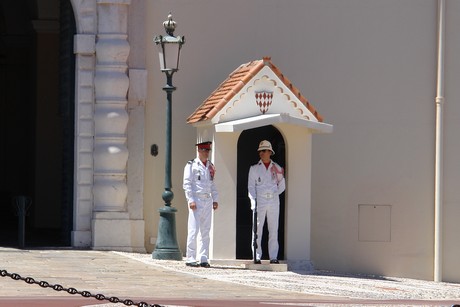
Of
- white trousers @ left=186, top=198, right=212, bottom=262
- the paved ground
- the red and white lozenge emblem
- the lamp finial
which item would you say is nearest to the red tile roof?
the red and white lozenge emblem

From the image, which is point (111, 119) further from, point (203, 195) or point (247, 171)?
point (203, 195)

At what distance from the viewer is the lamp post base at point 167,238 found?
63.3 feet

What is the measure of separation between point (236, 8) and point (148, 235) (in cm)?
368

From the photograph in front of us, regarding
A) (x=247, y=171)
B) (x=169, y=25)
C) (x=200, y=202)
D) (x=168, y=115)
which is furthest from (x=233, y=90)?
(x=200, y=202)

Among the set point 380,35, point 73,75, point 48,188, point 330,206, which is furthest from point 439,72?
point 48,188

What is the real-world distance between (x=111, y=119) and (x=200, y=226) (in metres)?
2.59

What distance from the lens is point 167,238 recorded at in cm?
1934

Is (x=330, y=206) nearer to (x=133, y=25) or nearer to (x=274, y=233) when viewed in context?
(x=274, y=233)

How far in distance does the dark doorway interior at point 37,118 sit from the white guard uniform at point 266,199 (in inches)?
135

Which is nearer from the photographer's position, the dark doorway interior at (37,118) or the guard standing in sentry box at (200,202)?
the guard standing in sentry box at (200,202)

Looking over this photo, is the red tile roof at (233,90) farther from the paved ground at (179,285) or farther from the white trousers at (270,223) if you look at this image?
the paved ground at (179,285)

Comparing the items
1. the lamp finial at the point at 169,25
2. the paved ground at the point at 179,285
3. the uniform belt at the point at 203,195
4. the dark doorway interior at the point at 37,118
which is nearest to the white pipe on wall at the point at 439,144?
the paved ground at the point at 179,285

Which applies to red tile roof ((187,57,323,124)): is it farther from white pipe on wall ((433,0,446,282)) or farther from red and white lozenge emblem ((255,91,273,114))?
→ white pipe on wall ((433,0,446,282))

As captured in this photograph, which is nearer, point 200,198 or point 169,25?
point 200,198
